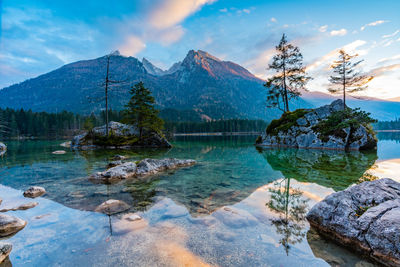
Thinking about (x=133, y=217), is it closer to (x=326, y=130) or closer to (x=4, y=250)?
(x=4, y=250)

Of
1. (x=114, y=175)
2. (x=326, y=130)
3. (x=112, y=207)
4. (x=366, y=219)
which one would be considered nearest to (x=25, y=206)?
(x=112, y=207)

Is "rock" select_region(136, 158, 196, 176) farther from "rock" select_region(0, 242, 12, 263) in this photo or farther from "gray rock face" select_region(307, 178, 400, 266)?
"gray rock face" select_region(307, 178, 400, 266)

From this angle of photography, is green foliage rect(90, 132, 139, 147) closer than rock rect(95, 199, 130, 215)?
No

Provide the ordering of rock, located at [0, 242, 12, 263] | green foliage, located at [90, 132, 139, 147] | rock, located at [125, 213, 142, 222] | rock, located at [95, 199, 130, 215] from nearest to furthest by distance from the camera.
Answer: rock, located at [0, 242, 12, 263] → rock, located at [125, 213, 142, 222] → rock, located at [95, 199, 130, 215] → green foliage, located at [90, 132, 139, 147]

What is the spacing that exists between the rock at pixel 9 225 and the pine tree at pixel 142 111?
27.1m

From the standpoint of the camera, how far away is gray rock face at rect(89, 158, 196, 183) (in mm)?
10812

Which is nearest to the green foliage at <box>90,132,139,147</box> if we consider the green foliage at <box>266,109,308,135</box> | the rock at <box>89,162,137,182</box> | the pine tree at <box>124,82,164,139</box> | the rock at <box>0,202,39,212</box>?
the pine tree at <box>124,82,164,139</box>

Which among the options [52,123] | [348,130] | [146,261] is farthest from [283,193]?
[52,123]

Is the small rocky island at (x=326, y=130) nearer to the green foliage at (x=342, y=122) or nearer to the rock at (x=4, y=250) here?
the green foliage at (x=342, y=122)

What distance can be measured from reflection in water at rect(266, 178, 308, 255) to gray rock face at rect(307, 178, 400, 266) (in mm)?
508

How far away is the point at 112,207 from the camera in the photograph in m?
6.57

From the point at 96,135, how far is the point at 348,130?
133 ft

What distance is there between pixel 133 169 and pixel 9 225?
23.7 ft

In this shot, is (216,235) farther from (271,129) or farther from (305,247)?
(271,129)
